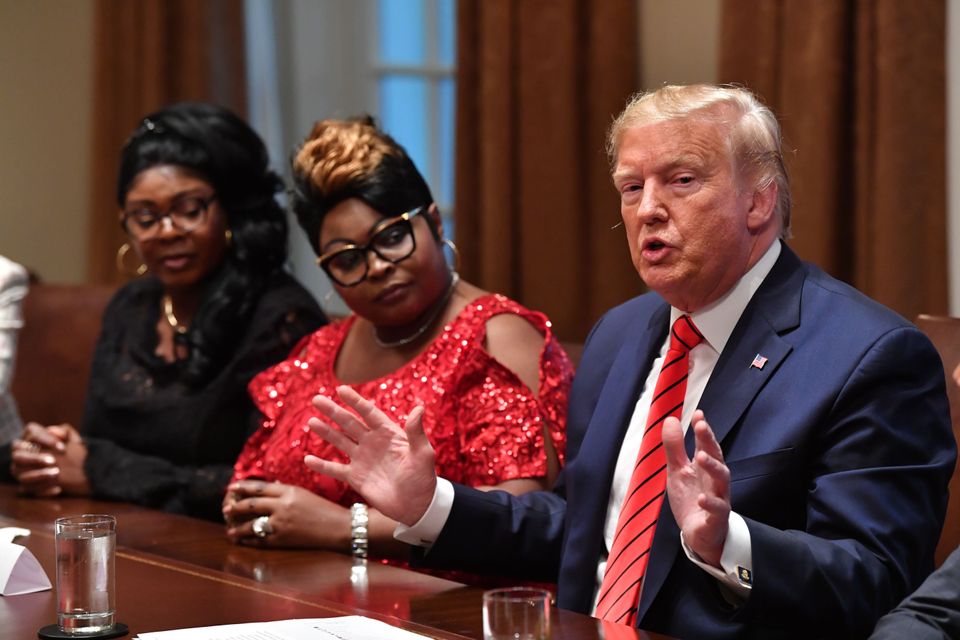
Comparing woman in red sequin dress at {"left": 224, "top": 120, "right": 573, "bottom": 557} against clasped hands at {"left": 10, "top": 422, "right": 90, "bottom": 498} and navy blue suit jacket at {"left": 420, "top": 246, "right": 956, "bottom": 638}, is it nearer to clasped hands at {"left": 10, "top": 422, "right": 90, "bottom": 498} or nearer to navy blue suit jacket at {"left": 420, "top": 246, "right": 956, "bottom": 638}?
clasped hands at {"left": 10, "top": 422, "right": 90, "bottom": 498}

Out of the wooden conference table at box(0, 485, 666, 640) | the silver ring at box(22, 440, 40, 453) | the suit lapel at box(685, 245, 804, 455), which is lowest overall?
the silver ring at box(22, 440, 40, 453)

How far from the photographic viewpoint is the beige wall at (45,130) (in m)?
5.05

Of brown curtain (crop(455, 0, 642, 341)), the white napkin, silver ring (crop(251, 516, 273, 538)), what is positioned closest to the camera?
the white napkin

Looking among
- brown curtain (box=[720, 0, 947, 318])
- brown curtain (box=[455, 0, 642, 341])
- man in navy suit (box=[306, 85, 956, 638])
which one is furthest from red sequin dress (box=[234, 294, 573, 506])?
brown curtain (box=[455, 0, 642, 341])

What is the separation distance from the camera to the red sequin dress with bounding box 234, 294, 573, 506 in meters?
2.55

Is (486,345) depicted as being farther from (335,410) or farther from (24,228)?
(24,228)

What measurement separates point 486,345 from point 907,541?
3.43 feet

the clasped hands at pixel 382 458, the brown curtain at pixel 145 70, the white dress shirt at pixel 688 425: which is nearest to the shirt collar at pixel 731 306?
the white dress shirt at pixel 688 425

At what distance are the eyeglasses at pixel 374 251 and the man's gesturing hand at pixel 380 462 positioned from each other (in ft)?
1.91

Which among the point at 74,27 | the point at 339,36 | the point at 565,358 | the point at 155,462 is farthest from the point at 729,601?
the point at 74,27

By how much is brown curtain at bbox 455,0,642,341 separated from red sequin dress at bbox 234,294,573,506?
154 centimetres

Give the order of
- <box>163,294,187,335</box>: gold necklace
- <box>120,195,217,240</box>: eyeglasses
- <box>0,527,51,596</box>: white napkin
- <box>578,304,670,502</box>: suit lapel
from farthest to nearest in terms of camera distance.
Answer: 1. <box>163,294,187,335</box>: gold necklace
2. <box>120,195,217,240</box>: eyeglasses
3. <box>578,304,670,502</box>: suit lapel
4. <box>0,527,51,596</box>: white napkin

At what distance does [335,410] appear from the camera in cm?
213

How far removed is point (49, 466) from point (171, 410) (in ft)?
1.08
